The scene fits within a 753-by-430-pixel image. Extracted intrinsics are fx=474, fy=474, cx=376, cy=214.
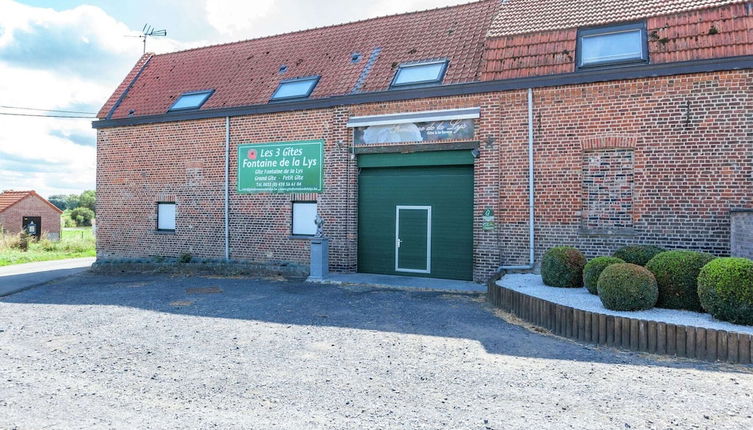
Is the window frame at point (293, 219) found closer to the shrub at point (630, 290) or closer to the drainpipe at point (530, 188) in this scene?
the drainpipe at point (530, 188)

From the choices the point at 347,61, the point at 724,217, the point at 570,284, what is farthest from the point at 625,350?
the point at 347,61

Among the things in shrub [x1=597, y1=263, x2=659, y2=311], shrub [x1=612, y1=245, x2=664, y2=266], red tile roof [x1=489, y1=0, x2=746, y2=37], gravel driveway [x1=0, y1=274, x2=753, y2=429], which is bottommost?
gravel driveway [x1=0, y1=274, x2=753, y2=429]

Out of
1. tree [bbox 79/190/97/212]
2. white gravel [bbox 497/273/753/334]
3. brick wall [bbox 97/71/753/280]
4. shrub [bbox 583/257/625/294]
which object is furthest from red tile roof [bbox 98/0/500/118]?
tree [bbox 79/190/97/212]

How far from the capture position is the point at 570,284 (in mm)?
8289

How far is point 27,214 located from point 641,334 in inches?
1920

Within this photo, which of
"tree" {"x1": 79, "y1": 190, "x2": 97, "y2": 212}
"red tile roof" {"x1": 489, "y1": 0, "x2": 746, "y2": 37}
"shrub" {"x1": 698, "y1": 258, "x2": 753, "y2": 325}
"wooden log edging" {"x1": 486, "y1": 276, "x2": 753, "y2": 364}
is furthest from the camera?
"tree" {"x1": 79, "y1": 190, "x2": 97, "y2": 212}

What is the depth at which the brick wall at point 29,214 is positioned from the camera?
1518 inches

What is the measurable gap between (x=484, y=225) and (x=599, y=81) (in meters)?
3.86

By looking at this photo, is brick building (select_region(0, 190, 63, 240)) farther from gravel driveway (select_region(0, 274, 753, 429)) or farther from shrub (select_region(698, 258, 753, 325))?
shrub (select_region(698, 258, 753, 325))

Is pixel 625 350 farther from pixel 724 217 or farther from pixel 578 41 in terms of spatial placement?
pixel 578 41

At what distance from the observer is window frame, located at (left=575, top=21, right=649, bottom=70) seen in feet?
32.0

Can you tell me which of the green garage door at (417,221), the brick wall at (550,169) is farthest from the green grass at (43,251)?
the green garage door at (417,221)

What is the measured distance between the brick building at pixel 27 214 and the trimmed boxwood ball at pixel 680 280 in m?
42.1

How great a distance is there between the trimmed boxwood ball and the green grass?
70.6 ft
